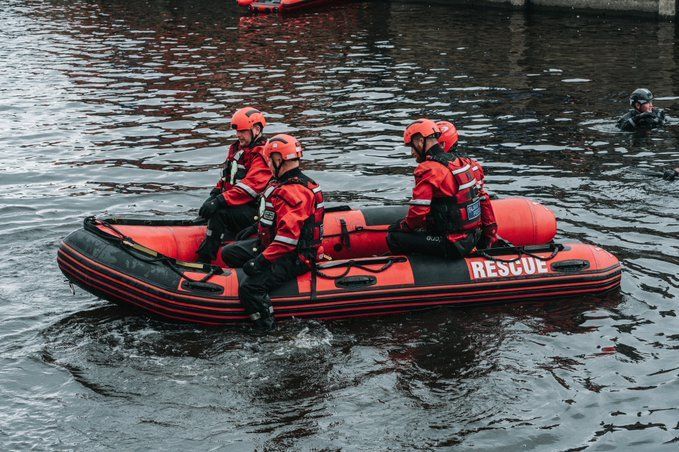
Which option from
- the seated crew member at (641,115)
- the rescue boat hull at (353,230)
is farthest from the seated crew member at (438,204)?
the seated crew member at (641,115)

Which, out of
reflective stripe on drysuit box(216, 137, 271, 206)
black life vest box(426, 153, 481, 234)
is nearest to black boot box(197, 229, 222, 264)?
reflective stripe on drysuit box(216, 137, 271, 206)

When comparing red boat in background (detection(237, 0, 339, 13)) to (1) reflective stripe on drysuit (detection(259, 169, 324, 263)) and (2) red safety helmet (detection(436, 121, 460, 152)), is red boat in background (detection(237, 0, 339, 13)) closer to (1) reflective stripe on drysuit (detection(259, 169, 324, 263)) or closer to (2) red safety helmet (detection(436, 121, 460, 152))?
(2) red safety helmet (detection(436, 121, 460, 152))

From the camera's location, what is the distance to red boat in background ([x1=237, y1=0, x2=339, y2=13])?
28.8 m

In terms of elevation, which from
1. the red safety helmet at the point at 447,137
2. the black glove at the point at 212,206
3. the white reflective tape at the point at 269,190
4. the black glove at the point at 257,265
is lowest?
the black glove at the point at 257,265

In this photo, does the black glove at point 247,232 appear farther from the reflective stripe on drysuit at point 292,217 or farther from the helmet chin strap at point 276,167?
the helmet chin strap at point 276,167

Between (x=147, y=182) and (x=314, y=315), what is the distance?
536 centimetres

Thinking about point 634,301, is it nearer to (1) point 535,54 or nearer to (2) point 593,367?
(2) point 593,367

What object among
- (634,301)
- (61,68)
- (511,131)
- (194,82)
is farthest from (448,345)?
(61,68)

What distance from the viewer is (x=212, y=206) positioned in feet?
30.6

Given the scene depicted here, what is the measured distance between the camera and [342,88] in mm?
18719

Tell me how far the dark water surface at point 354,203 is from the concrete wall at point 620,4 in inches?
18.9

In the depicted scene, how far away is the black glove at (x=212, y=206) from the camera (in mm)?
9344

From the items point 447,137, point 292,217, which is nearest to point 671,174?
point 447,137

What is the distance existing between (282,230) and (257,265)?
41 centimetres
